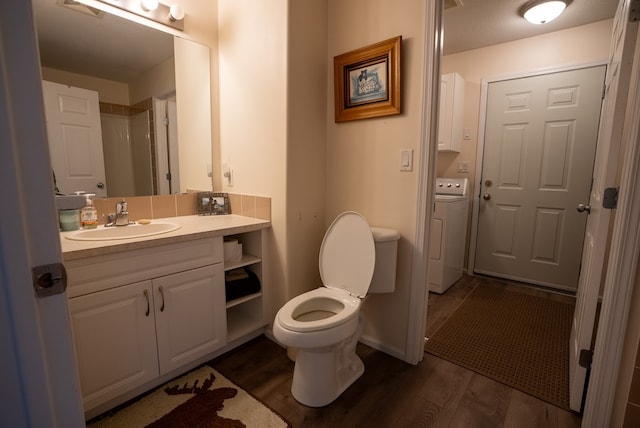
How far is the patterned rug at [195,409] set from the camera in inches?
51.3

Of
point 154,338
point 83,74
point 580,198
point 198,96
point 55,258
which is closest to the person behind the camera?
point 55,258

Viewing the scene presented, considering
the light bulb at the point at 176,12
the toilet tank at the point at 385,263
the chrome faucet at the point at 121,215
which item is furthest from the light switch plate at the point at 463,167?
the chrome faucet at the point at 121,215

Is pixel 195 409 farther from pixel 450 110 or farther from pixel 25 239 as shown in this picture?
pixel 450 110

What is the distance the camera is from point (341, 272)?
1703mm

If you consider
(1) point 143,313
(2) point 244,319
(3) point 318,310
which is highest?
(1) point 143,313

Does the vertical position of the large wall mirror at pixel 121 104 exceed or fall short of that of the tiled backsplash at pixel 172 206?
Answer: it exceeds it

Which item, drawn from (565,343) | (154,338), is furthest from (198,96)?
(565,343)

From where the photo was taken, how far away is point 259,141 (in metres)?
1.88

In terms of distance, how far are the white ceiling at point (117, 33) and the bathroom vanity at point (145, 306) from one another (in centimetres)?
96

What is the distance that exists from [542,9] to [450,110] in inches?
37.0

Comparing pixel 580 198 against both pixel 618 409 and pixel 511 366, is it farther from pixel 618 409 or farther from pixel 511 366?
pixel 618 409

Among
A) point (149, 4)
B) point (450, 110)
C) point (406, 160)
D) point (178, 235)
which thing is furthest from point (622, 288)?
point (149, 4)

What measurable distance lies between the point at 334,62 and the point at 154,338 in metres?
1.84

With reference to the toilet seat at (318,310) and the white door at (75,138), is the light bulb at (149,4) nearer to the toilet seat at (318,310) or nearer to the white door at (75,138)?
the white door at (75,138)
